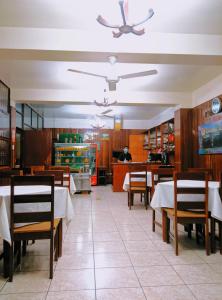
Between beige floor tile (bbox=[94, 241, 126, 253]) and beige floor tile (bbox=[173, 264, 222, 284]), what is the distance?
845 millimetres

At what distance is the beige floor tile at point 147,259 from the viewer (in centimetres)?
284

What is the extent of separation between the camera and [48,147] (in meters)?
8.34

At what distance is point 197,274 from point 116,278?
0.89 metres

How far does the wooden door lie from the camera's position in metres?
11.7

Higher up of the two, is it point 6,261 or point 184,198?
point 184,198

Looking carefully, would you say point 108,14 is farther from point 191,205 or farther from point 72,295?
point 72,295

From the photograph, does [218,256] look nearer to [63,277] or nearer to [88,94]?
[63,277]

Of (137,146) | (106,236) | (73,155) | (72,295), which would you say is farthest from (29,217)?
(137,146)

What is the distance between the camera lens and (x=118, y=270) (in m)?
2.68

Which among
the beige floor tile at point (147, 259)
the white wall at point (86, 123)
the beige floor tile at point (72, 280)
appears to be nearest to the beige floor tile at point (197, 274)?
the beige floor tile at point (147, 259)

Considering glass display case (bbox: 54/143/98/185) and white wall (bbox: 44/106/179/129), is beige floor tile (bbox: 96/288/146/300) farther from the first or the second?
white wall (bbox: 44/106/179/129)

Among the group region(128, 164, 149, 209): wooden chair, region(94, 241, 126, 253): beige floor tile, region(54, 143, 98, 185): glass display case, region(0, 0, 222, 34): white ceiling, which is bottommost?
region(94, 241, 126, 253): beige floor tile

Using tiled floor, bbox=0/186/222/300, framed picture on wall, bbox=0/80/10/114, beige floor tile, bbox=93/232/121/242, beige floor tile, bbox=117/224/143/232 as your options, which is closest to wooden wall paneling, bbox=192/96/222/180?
beige floor tile, bbox=117/224/143/232

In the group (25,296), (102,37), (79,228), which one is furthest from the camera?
(79,228)
